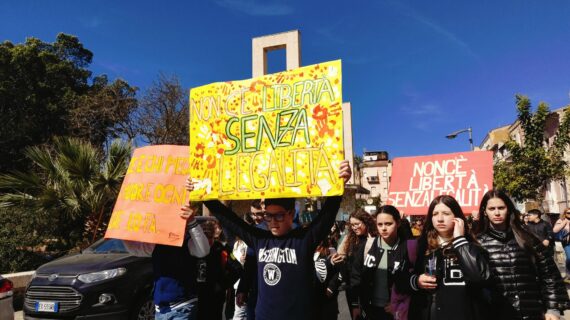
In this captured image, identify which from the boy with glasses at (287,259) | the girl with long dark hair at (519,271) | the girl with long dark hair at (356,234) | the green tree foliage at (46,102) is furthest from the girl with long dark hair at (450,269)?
the green tree foliage at (46,102)

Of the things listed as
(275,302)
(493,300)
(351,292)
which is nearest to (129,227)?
(275,302)

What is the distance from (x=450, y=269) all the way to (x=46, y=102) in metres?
30.8

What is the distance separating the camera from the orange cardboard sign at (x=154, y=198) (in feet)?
12.7

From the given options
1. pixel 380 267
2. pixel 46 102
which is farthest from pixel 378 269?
pixel 46 102

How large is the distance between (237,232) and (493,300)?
6.55 ft

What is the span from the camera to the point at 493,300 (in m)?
3.25

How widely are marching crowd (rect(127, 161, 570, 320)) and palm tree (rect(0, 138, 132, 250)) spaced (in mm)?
7654

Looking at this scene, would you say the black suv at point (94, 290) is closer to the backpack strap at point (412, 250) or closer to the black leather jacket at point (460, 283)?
the backpack strap at point (412, 250)

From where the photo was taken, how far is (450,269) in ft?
10.7

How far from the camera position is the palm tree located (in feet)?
36.0

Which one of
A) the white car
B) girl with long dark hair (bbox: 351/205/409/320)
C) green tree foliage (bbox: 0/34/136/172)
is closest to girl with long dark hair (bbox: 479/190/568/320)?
girl with long dark hair (bbox: 351/205/409/320)

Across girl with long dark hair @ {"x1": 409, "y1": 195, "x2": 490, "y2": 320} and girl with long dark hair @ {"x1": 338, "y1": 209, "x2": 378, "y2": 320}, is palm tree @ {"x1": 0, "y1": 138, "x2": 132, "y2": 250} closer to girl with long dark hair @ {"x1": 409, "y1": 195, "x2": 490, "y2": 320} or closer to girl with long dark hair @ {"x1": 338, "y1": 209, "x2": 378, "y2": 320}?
girl with long dark hair @ {"x1": 338, "y1": 209, "x2": 378, "y2": 320}

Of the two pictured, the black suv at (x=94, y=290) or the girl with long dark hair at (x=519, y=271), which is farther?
the black suv at (x=94, y=290)

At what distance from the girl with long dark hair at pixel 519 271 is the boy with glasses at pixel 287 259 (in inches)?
56.8
